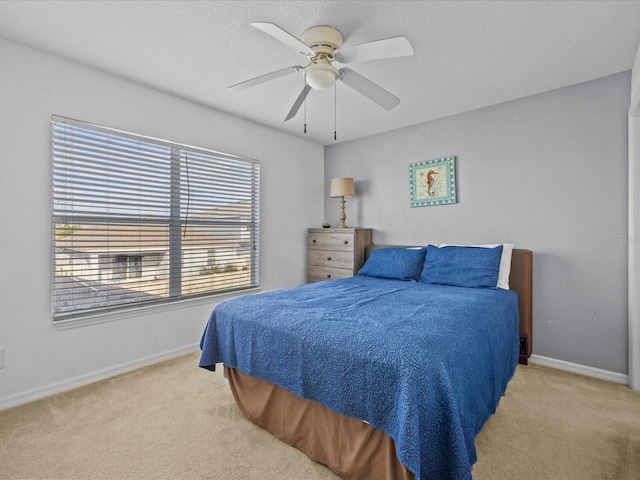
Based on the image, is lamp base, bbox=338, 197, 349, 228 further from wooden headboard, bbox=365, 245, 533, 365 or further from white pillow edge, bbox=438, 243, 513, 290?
wooden headboard, bbox=365, 245, 533, 365

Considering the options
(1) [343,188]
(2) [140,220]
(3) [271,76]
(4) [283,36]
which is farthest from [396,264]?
(2) [140,220]

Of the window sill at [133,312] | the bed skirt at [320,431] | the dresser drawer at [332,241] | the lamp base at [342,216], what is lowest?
the bed skirt at [320,431]

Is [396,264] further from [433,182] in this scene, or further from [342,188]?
[342,188]

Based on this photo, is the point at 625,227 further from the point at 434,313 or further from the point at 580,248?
the point at 434,313

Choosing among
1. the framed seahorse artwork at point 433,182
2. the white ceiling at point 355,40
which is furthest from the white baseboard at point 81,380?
the framed seahorse artwork at point 433,182

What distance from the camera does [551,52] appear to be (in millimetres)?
2221

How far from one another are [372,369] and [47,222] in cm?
250

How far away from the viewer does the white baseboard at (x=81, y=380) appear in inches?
85.0

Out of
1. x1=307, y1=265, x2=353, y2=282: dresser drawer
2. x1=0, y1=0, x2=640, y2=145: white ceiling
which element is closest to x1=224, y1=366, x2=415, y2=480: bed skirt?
x1=307, y1=265, x2=353, y2=282: dresser drawer

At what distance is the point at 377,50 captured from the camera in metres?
1.80

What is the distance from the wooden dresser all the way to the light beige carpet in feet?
6.50

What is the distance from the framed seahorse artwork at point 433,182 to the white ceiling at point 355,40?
2.26 feet

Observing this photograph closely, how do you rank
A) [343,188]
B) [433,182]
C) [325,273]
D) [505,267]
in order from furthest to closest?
1. [325,273]
2. [343,188]
3. [433,182]
4. [505,267]

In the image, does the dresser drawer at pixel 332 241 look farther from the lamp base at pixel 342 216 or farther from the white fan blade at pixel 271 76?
the white fan blade at pixel 271 76
